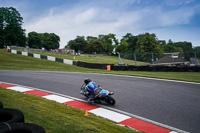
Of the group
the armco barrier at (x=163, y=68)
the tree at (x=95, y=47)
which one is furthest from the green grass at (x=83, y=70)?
the tree at (x=95, y=47)

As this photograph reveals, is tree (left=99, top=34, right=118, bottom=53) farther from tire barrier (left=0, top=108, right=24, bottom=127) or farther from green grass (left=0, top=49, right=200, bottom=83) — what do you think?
tire barrier (left=0, top=108, right=24, bottom=127)

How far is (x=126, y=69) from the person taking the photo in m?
23.5

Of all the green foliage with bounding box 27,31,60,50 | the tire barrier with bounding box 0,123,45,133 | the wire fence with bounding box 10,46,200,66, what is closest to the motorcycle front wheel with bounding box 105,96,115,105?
the tire barrier with bounding box 0,123,45,133

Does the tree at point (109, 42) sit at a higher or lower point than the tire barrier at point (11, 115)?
higher

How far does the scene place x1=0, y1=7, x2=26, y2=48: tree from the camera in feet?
227

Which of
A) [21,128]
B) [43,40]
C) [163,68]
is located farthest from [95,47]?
[21,128]

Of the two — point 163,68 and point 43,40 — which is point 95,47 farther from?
point 163,68

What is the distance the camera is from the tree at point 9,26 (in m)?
69.1

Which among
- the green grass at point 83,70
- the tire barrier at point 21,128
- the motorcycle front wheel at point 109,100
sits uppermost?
the green grass at point 83,70

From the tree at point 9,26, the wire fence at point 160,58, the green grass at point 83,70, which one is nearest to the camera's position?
the green grass at point 83,70

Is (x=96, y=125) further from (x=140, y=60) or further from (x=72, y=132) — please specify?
(x=140, y=60)

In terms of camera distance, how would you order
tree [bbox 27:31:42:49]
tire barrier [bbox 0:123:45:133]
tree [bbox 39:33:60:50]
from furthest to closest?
1. tree [bbox 39:33:60:50]
2. tree [bbox 27:31:42:49]
3. tire barrier [bbox 0:123:45:133]

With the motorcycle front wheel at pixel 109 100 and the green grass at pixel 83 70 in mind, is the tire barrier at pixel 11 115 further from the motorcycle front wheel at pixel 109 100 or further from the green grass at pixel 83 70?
the green grass at pixel 83 70

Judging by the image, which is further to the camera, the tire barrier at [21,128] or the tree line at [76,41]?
the tree line at [76,41]
